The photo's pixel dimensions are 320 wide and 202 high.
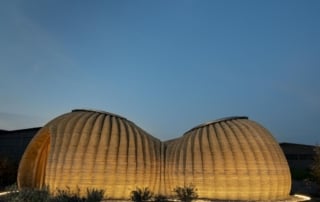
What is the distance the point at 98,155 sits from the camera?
94.3 ft

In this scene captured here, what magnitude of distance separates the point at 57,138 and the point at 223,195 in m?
13.6

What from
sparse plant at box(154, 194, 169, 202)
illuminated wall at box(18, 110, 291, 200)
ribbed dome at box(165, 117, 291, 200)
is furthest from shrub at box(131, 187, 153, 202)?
ribbed dome at box(165, 117, 291, 200)

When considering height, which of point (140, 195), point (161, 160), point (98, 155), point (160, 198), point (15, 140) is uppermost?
point (15, 140)

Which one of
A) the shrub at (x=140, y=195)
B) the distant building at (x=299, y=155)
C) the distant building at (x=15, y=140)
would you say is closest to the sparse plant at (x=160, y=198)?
the shrub at (x=140, y=195)

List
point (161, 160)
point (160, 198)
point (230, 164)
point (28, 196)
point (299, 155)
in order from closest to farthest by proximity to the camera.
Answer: point (28, 196) < point (160, 198) < point (230, 164) < point (161, 160) < point (299, 155)

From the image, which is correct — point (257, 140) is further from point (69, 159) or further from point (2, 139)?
point (2, 139)

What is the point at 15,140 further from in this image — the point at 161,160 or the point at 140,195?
the point at 140,195

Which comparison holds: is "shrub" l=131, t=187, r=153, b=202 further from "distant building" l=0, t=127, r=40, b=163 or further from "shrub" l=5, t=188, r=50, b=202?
"distant building" l=0, t=127, r=40, b=163

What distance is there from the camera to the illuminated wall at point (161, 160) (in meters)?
28.2

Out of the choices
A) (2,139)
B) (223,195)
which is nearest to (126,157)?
(223,195)

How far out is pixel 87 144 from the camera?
29203mm

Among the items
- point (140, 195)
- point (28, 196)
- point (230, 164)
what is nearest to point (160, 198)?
point (140, 195)

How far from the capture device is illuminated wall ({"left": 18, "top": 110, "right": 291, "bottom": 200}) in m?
28.2

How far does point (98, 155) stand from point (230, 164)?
33.3 feet
